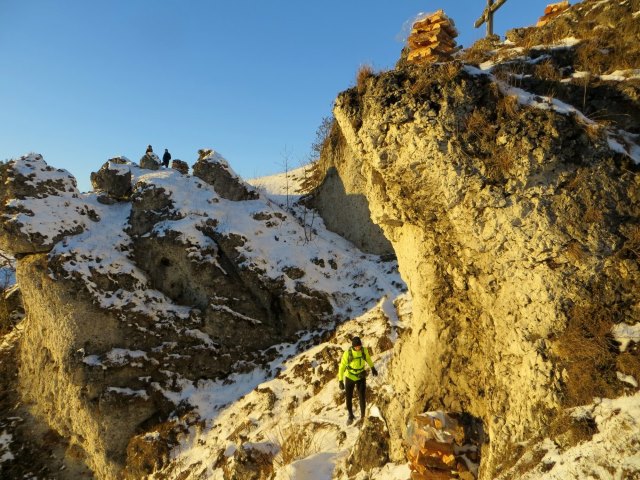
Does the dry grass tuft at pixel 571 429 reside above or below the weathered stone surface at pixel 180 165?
below

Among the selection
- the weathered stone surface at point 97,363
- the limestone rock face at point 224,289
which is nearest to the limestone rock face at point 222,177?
the limestone rock face at point 224,289

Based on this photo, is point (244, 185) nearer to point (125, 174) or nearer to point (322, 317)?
point (125, 174)

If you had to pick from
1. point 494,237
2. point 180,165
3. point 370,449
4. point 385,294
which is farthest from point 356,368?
point 180,165

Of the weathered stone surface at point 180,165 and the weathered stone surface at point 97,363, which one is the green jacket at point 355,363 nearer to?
the weathered stone surface at point 97,363

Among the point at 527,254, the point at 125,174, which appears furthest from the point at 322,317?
the point at 125,174

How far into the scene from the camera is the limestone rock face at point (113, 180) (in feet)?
64.7

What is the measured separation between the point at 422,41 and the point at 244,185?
12552mm

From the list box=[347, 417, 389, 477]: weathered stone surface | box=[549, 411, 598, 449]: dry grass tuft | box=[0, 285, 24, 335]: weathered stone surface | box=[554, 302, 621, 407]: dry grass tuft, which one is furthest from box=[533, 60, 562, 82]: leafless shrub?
box=[0, 285, 24, 335]: weathered stone surface

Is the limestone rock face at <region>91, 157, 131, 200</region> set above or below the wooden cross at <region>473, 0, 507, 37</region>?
below

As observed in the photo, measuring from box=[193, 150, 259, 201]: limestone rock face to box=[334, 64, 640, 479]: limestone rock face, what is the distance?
1248cm

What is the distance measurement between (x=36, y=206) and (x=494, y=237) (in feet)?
56.2

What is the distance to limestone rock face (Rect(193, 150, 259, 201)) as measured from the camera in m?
19.9

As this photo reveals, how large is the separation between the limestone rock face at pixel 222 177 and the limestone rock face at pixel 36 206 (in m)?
5.61

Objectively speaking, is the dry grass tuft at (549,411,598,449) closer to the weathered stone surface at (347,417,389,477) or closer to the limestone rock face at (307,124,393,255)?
the weathered stone surface at (347,417,389,477)
